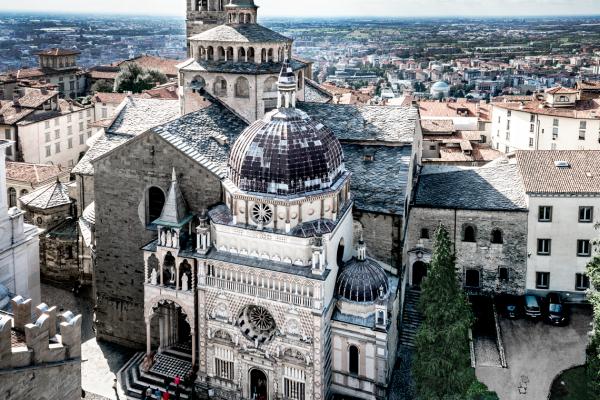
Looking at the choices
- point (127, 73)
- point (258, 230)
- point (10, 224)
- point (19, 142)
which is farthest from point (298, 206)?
point (127, 73)

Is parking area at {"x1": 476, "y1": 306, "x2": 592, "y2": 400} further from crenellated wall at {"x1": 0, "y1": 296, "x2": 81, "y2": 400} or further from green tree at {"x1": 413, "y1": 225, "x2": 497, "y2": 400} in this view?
crenellated wall at {"x1": 0, "y1": 296, "x2": 81, "y2": 400}

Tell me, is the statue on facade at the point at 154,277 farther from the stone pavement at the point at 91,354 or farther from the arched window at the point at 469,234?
the arched window at the point at 469,234

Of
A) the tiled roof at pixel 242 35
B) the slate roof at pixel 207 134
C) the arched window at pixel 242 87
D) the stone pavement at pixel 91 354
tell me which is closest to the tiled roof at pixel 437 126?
the tiled roof at pixel 242 35

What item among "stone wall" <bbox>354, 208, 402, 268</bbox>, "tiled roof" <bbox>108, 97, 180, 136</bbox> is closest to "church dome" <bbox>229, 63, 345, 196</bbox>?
"stone wall" <bbox>354, 208, 402, 268</bbox>

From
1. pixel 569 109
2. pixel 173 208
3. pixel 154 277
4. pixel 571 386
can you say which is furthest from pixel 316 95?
pixel 569 109

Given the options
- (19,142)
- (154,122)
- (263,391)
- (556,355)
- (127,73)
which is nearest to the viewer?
(263,391)

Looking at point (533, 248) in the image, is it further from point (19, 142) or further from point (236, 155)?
point (19, 142)
